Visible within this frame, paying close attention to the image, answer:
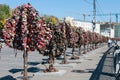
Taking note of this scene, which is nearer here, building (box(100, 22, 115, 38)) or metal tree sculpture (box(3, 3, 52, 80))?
metal tree sculpture (box(3, 3, 52, 80))

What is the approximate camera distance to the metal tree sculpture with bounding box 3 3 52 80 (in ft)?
43.9

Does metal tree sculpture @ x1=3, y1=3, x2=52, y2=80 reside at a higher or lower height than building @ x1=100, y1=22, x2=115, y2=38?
lower

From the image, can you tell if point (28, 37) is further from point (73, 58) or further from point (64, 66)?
point (73, 58)

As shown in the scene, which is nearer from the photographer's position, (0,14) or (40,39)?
(40,39)

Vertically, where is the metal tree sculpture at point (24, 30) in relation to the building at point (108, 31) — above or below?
below

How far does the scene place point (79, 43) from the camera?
35.5 meters

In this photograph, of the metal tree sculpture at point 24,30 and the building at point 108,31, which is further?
the building at point 108,31

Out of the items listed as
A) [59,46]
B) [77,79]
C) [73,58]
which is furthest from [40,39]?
[73,58]

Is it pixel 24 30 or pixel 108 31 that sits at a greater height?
pixel 108 31

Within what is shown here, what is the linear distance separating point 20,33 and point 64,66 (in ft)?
38.0

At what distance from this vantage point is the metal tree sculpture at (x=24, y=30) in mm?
13383

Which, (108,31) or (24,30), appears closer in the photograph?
(24,30)

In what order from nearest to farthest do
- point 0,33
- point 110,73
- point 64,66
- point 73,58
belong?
point 0,33 → point 110,73 → point 64,66 → point 73,58

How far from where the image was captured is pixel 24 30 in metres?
13.5
